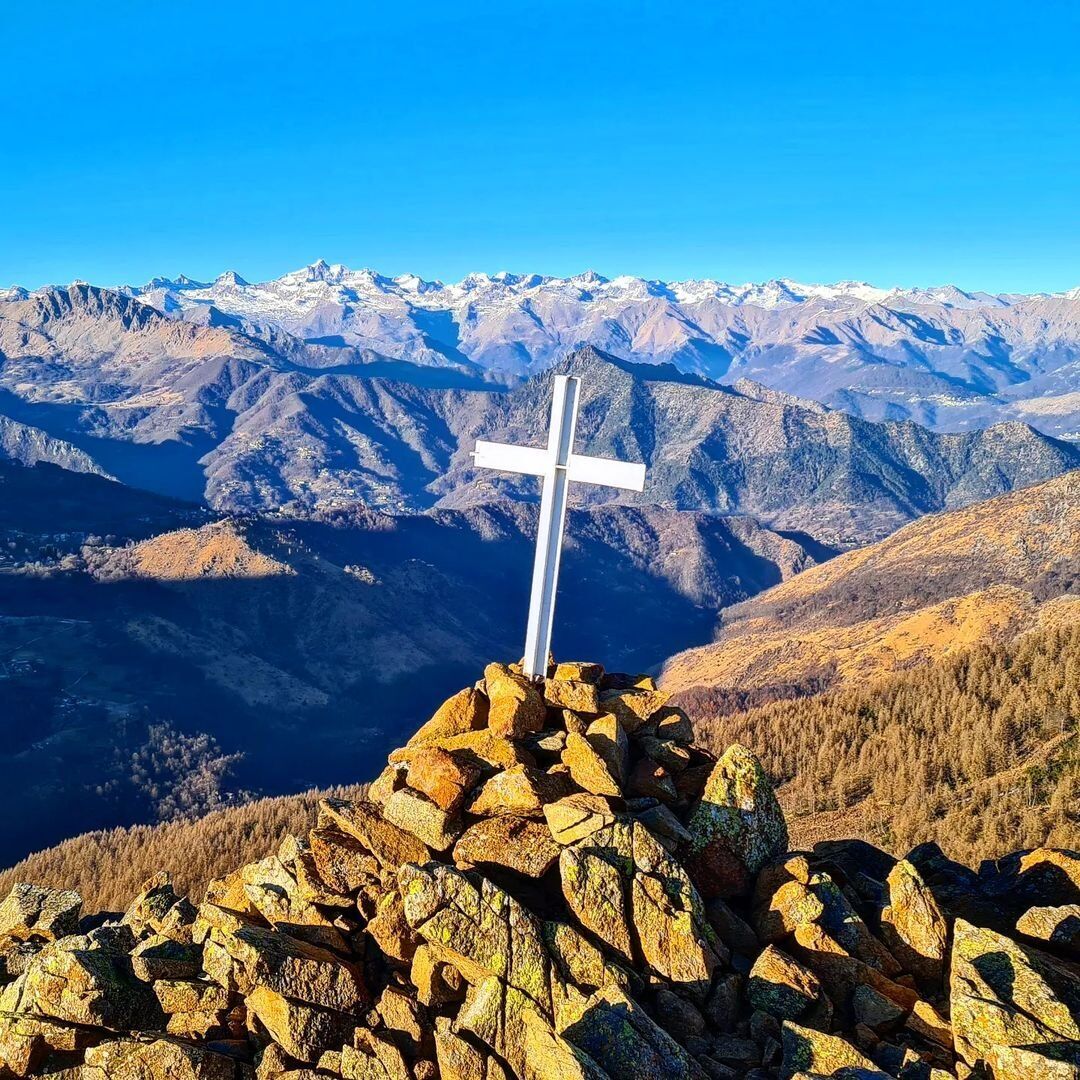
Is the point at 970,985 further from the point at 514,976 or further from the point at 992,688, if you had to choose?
the point at 992,688

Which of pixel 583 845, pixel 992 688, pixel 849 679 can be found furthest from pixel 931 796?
pixel 849 679

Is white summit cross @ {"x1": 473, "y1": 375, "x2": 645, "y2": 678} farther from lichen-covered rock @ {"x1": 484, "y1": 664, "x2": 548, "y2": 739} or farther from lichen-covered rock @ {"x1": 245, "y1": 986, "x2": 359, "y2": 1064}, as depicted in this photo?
lichen-covered rock @ {"x1": 245, "y1": 986, "x2": 359, "y2": 1064}

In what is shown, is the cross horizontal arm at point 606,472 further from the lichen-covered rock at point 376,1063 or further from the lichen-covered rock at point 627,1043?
the lichen-covered rock at point 376,1063

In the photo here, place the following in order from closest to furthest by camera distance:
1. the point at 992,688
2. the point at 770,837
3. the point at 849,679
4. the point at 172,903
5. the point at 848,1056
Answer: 1. the point at 848,1056
2. the point at 770,837
3. the point at 172,903
4. the point at 992,688
5. the point at 849,679

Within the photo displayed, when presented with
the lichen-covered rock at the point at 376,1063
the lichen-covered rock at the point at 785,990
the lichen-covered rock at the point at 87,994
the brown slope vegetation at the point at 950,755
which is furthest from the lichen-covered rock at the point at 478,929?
the brown slope vegetation at the point at 950,755

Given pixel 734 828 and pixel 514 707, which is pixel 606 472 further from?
pixel 734 828

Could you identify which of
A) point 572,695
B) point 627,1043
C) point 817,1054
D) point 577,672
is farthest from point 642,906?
point 577,672
